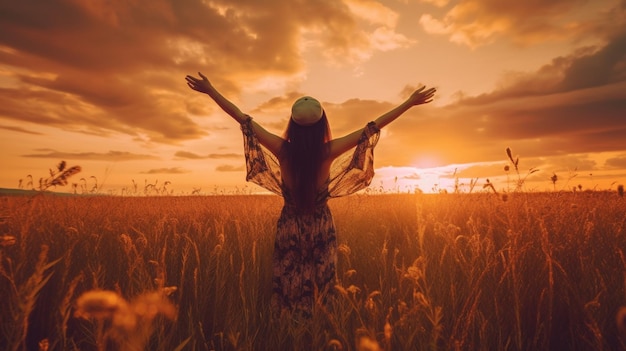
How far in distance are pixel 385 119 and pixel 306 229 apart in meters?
1.13

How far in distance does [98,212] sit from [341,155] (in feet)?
16.0

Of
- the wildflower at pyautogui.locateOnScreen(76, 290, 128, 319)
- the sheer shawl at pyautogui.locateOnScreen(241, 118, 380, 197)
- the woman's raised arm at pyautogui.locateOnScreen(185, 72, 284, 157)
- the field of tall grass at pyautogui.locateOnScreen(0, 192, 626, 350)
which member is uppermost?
the woman's raised arm at pyautogui.locateOnScreen(185, 72, 284, 157)

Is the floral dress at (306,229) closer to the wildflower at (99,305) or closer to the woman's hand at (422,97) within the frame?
the woman's hand at (422,97)

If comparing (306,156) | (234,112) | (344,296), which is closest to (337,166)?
(306,156)

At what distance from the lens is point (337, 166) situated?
119 inches

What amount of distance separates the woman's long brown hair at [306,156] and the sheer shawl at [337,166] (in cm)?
23

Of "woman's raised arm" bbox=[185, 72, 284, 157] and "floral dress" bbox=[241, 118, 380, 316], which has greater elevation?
"woman's raised arm" bbox=[185, 72, 284, 157]

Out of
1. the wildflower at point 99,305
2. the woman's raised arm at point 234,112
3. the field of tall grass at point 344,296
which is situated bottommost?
the field of tall grass at point 344,296

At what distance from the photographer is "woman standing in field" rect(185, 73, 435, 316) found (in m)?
2.75

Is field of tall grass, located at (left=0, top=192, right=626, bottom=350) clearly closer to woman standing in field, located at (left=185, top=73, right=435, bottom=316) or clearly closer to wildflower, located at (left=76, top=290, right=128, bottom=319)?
wildflower, located at (left=76, top=290, right=128, bottom=319)

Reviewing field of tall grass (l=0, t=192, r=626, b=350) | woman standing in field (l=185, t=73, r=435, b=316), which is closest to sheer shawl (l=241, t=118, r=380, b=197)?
woman standing in field (l=185, t=73, r=435, b=316)

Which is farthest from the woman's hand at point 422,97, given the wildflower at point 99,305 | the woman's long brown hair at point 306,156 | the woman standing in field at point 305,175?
the wildflower at point 99,305

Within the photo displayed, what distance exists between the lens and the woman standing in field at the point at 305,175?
108 inches

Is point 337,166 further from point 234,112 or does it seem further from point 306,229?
Answer: point 234,112
